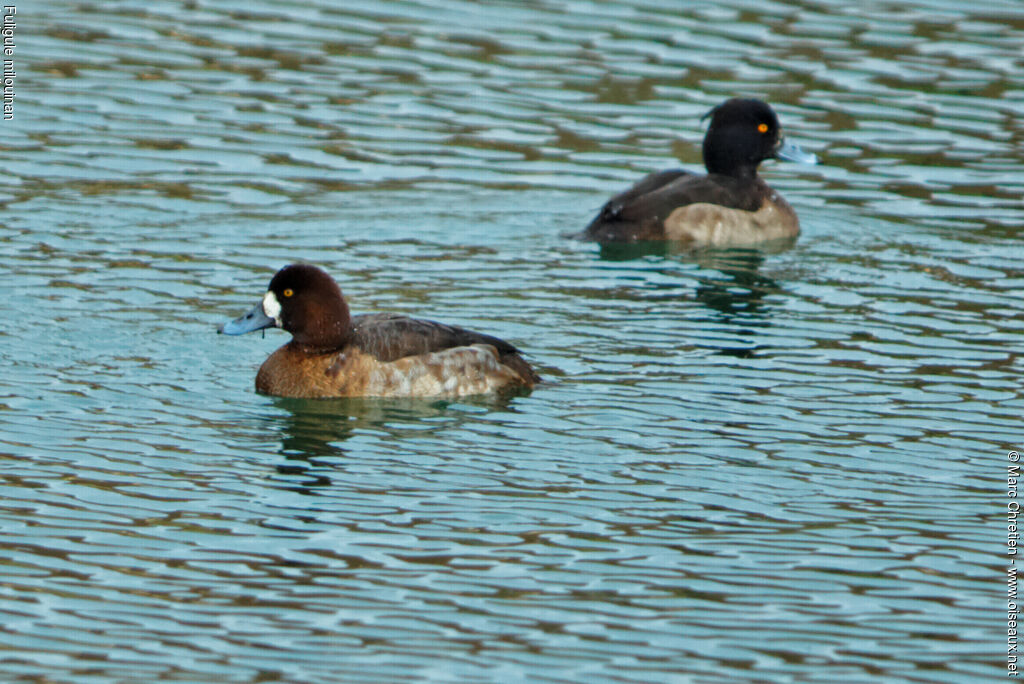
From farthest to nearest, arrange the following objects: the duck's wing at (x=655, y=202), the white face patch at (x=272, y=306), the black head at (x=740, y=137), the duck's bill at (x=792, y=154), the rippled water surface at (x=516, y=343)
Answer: the duck's bill at (x=792, y=154), the black head at (x=740, y=137), the duck's wing at (x=655, y=202), the white face patch at (x=272, y=306), the rippled water surface at (x=516, y=343)

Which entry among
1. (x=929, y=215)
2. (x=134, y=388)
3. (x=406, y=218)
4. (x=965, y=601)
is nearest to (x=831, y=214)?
(x=929, y=215)

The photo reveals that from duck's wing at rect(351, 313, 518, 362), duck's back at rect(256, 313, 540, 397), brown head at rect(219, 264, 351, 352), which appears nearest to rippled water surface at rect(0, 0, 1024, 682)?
duck's back at rect(256, 313, 540, 397)

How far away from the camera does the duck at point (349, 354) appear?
11.8 metres

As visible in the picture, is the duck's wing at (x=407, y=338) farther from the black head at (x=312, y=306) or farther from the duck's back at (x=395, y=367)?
the black head at (x=312, y=306)

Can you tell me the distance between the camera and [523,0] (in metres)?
23.5

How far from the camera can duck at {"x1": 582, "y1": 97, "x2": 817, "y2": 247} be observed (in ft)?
53.4

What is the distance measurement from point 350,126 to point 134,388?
7.90 m

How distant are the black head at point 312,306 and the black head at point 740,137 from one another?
642cm

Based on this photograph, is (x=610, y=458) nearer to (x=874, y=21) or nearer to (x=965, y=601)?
(x=965, y=601)

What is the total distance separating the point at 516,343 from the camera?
13.1m

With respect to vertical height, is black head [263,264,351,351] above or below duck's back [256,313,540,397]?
above

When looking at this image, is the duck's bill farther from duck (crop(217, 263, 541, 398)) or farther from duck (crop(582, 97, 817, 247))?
duck (crop(217, 263, 541, 398))

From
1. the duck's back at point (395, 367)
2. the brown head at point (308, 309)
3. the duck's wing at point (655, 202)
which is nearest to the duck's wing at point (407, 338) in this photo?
the duck's back at point (395, 367)

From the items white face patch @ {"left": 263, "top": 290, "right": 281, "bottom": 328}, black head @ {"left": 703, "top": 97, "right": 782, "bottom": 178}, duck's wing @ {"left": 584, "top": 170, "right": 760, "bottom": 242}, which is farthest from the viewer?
black head @ {"left": 703, "top": 97, "right": 782, "bottom": 178}
